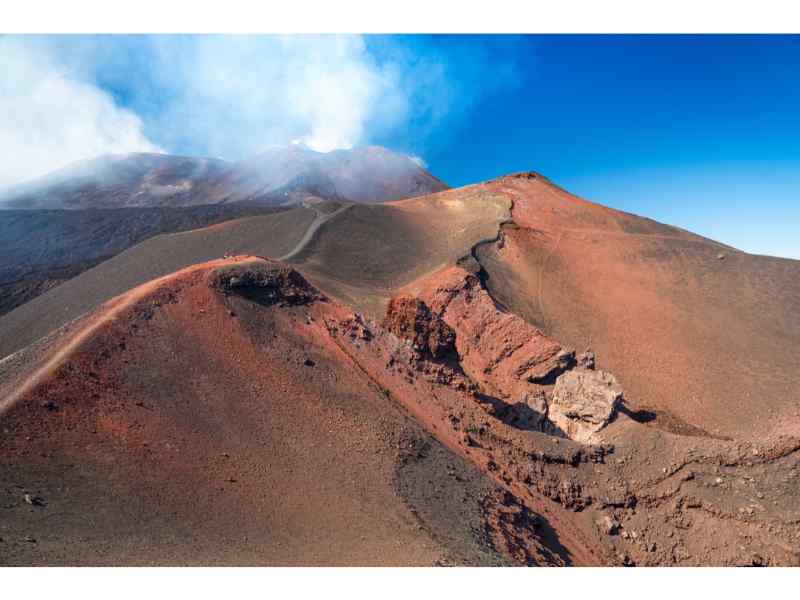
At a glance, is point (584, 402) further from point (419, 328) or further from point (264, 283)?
point (264, 283)

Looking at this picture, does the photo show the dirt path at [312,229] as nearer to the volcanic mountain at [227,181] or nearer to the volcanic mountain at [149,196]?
the volcanic mountain at [149,196]

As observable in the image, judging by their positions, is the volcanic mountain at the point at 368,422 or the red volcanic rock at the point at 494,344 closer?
the volcanic mountain at the point at 368,422

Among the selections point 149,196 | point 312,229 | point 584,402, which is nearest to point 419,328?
point 584,402

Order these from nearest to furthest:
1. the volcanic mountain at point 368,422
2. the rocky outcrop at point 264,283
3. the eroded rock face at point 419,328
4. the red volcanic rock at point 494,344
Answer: the volcanic mountain at point 368,422 < the rocky outcrop at point 264,283 < the eroded rock face at point 419,328 < the red volcanic rock at point 494,344

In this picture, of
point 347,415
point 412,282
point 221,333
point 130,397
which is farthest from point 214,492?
A: point 412,282

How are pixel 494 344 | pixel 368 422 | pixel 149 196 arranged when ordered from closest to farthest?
pixel 368 422 < pixel 494 344 < pixel 149 196

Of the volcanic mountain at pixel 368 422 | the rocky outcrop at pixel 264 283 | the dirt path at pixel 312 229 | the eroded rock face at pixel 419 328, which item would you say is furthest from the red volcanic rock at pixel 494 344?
the rocky outcrop at pixel 264 283
